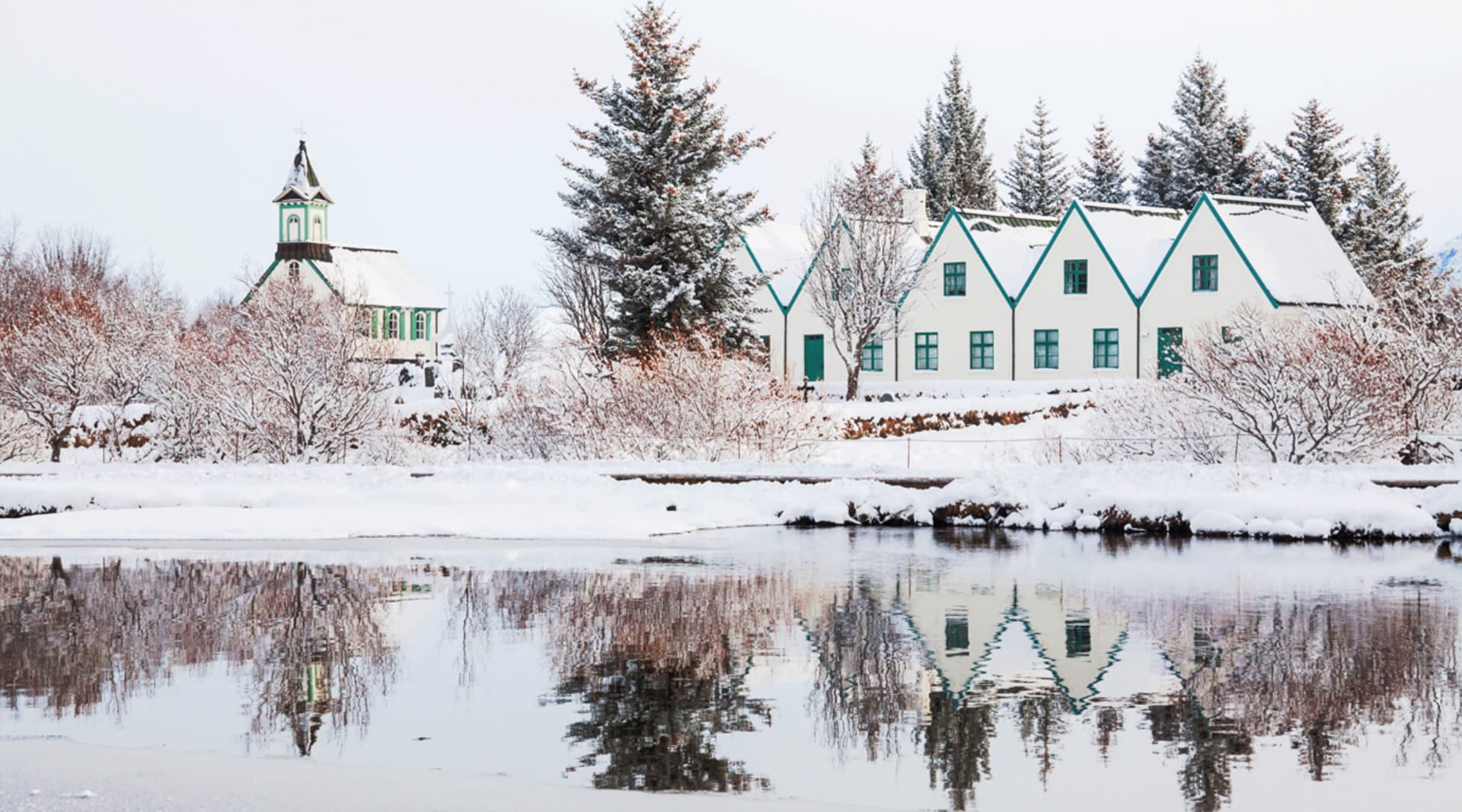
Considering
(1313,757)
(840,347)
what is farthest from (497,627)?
(840,347)

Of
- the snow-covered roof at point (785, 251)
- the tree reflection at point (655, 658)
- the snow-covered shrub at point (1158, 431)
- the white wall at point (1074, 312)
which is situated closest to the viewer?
the tree reflection at point (655, 658)

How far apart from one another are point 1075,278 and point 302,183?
54.7 metres

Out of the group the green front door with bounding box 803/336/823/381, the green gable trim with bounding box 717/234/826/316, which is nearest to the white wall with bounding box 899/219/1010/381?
the green front door with bounding box 803/336/823/381

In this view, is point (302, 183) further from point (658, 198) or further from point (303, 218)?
point (658, 198)

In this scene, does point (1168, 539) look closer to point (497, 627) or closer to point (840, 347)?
point (497, 627)

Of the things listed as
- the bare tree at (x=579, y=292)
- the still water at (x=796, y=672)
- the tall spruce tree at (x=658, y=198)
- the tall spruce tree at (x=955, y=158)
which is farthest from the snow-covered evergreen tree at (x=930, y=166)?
the still water at (x=796, y=672)

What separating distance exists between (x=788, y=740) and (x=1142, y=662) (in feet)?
12.0

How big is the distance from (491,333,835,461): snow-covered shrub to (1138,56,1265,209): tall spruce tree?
43859mm

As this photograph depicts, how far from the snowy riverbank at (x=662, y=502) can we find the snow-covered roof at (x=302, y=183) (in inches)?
2562

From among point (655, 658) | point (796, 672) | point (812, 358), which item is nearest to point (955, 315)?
point (812, 358)

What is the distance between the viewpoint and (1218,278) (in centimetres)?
4894

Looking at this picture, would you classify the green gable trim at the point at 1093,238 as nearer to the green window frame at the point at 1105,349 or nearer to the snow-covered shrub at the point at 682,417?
the green window frame at the point at 1105,349

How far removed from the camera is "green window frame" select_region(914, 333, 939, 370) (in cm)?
5338

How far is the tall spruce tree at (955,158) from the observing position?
253 feet
